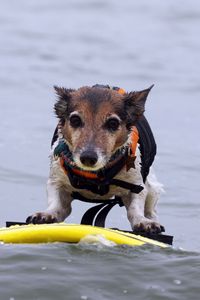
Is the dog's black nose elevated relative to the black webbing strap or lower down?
elevated

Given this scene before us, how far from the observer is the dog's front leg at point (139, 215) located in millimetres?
7559

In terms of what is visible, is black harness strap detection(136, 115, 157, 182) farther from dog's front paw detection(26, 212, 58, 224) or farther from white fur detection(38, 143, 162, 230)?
dog's front paw detection(26, 212, 58, 224)

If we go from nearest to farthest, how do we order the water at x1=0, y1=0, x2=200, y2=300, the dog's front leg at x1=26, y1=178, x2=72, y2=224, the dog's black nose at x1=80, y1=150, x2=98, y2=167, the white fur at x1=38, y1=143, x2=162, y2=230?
1. the water at x1=0, y1=0, x2=200, y2=300
2. the dog's black nose at x1=80, y1=150, x2=98, y2=167
3. the dog's front leg at x1=26, y1=178, x2=72, y2=224
4. the white fur at x1=38, y1=143, x2=162, y2=230

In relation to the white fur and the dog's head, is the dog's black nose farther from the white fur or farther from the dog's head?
the white fur

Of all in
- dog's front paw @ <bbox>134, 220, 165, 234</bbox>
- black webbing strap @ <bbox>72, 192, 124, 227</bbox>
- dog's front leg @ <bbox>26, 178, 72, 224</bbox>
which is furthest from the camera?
black webbing strap @ <bbox>72, 192, 124, 227</bbox>

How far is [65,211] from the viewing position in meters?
8.16

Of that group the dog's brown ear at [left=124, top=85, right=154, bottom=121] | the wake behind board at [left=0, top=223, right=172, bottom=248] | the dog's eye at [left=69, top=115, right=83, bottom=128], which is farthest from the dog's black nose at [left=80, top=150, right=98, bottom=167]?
the dog's brown ear at [left=124, top=85, right=154, bottom=121]

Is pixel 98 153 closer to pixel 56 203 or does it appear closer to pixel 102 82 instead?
pixel 56 203

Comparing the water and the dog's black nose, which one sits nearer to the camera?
the water

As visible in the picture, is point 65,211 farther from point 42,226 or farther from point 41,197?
point 41,197

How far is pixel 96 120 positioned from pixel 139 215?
2.84 ft

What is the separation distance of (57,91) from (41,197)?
14.5 ft

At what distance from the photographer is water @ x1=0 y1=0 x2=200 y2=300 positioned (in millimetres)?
6273

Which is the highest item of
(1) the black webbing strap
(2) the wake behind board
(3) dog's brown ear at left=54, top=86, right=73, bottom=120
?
(3) dog's brown ear at left=54, top=86, right=73, bottom=120
